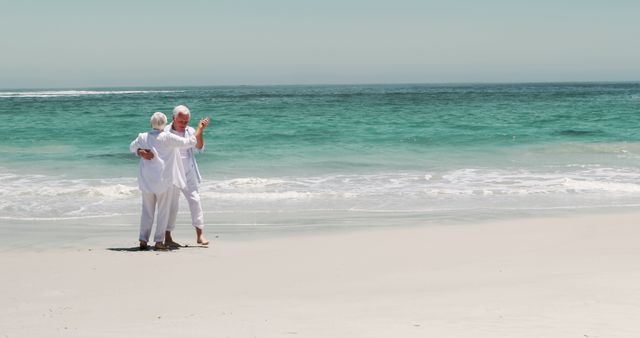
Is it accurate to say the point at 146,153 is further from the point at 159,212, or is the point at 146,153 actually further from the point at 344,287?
the point at 344,287

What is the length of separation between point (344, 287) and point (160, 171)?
2624 mm

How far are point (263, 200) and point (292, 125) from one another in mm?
18097

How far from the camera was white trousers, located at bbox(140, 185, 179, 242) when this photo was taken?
25.5 feet

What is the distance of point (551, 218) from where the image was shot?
30.5ft

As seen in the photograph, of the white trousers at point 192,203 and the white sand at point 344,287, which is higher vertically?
the white trousers at point 192,203

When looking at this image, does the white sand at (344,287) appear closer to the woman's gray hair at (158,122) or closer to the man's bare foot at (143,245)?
the man's bare foot at (143,245)

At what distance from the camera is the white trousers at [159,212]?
25.5 feet

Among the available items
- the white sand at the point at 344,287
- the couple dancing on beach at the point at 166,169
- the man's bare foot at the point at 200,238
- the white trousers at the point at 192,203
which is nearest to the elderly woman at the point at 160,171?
the couple dancing on beach at the point at 166,169

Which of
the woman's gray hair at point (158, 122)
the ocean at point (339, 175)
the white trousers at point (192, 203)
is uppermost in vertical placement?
the woman's gray hair at point (158, 122)

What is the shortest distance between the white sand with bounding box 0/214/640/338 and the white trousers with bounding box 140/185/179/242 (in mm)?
336

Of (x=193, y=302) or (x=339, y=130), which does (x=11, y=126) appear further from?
(x=193, y=302)

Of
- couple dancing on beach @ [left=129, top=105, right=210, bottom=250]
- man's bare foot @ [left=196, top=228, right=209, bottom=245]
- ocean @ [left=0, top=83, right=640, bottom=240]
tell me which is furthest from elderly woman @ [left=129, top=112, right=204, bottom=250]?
ocean @ [left=0, top=83, right=640, bottom=240]

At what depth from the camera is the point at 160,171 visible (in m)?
7.64

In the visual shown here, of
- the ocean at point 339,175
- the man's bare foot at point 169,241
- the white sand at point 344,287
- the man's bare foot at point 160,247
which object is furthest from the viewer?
the ocean at point 339,175
